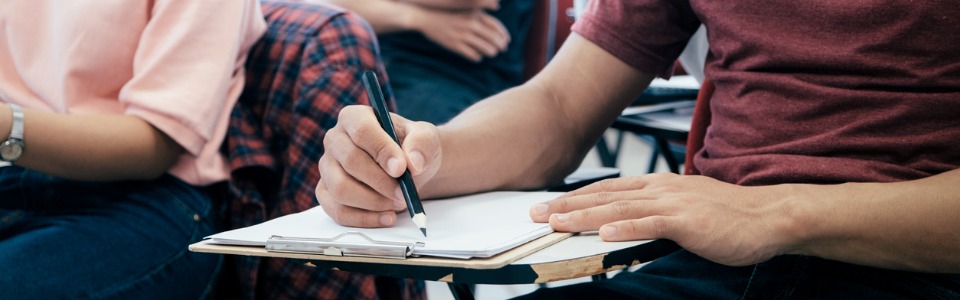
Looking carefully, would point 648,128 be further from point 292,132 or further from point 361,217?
point 361,217

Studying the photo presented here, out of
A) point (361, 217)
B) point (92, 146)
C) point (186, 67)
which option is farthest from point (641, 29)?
point (92, 146)

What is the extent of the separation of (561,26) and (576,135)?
4.13ft

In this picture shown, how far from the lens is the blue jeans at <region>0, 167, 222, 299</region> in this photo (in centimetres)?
108

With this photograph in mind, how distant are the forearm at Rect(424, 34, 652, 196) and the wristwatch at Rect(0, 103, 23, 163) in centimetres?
50

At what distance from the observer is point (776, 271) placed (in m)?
0.90

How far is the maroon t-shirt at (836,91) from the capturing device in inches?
38.1

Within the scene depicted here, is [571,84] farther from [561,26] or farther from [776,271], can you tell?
[561,26]

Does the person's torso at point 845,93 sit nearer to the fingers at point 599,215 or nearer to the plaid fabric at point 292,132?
the fingers at point 599,215

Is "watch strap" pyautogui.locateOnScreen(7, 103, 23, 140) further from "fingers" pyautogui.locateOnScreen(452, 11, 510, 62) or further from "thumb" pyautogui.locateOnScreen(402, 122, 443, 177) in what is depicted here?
"fingers" pyautogui.locateOnScreen(452, 11, 510, 62)

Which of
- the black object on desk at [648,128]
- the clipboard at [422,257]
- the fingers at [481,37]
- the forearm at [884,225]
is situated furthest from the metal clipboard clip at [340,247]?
the fingers at [481,37]

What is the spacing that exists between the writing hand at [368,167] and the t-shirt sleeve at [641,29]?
14.7 inches

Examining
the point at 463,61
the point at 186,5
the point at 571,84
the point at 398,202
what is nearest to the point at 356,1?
the point at 463,61

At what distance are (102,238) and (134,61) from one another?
252mm

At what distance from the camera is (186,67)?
4.18 feet
